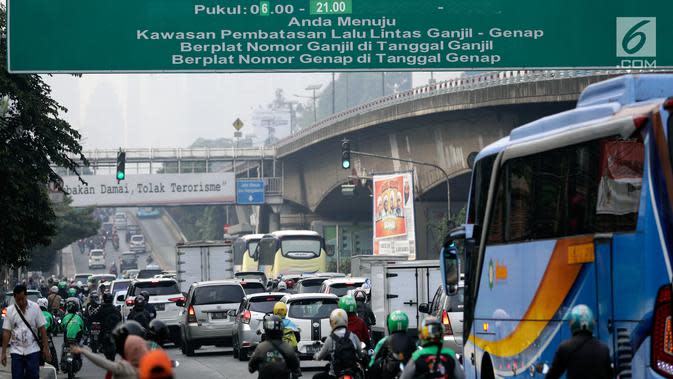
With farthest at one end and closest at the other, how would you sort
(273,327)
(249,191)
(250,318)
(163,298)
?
(249,191) < (163,298) < (250,318) < (273,327)

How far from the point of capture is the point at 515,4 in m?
20.0

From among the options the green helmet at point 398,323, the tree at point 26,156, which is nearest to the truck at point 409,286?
the tree at point 26,156

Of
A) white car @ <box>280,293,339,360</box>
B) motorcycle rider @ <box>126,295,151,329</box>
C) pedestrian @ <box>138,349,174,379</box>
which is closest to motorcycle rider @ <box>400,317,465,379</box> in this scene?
pedestrian @ <box>138,349,174,379</box>

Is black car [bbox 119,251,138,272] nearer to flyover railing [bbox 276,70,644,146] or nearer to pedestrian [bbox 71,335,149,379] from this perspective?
flyover railing [bbox 276,70,644,146]

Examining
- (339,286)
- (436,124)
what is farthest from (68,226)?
(339,286)

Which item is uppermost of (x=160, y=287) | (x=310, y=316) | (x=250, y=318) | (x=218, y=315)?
(x=160, y=287)

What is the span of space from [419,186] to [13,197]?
35.4 m

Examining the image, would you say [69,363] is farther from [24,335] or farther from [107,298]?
[24,335]

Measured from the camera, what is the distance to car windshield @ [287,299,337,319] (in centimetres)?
2775

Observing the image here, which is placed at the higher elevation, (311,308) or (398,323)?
(398,323)

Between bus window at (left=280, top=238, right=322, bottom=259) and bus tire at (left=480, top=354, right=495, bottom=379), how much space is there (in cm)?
4832

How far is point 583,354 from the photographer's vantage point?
10.1 meters

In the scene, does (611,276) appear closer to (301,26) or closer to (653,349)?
(653,349)

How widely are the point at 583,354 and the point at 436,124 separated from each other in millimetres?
47720
